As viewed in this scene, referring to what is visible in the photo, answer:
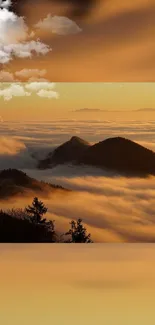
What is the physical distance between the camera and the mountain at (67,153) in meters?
5.50

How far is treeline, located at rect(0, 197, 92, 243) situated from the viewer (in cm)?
540

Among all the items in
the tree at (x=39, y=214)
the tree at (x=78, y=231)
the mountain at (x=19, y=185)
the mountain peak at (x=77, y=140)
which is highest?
the mountain peak at (x=77, y=140)

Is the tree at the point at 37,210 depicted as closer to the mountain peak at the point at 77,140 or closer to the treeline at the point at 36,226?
the treeline at the point at 36,226

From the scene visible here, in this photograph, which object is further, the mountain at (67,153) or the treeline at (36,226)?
the mountain at (67,153)

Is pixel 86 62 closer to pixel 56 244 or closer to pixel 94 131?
pixel 94 131

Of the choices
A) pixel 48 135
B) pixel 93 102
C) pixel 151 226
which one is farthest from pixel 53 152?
pixel 151 226

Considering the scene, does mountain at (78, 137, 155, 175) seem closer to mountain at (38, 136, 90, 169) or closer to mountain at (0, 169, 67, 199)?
mountain at (38, 136, 90, 169)

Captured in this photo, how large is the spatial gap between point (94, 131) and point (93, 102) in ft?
0.81

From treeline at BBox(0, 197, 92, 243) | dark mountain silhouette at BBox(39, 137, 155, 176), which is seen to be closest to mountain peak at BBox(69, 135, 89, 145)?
dark mountain silhouette at BBox(39, 137, 155, 176)

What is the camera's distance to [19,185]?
5.46 m

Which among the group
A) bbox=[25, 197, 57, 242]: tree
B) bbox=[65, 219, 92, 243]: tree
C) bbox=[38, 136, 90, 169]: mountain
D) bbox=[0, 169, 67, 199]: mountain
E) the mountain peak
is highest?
the mountain peak

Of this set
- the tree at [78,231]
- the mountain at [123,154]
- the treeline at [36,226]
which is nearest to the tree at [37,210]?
the treeline at [36,226]

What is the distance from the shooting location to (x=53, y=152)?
555cm

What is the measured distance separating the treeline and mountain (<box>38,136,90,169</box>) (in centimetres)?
33
